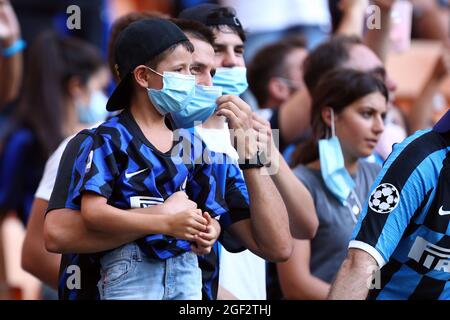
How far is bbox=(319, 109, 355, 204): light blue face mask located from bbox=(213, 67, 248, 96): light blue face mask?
77cm

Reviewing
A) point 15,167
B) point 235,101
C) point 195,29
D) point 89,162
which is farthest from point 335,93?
point 15,167

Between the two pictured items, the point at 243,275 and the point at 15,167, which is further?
the point at 15,167

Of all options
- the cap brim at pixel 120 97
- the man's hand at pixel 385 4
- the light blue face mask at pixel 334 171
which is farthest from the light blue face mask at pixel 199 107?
the man's hand at pixel 385 4

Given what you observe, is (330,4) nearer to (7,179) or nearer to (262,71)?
(262,71)

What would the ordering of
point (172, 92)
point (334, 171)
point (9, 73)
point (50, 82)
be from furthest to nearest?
1. point (50, 82)
2. point (9, 73)
3. point (334, 171)
4. point (172, 92)

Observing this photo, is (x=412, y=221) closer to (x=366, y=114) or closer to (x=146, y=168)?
(x=146, y=168)

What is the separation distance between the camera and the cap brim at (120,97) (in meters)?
3.60

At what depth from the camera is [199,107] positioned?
3.67m

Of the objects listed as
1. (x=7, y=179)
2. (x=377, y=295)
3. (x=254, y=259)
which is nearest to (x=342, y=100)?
(x=254, y=259)

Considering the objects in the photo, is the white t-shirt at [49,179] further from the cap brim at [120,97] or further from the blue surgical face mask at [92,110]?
the blue surgical face mask at [92,110]

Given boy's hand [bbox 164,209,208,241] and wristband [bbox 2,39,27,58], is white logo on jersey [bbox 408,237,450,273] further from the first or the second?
wristband [bbox 2,39,27,58]

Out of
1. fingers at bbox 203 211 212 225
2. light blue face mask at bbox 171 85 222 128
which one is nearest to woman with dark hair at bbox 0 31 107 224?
light blue face mask at bbox 171 85 222 128

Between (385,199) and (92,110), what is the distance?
3.21m

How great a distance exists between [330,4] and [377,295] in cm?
424
